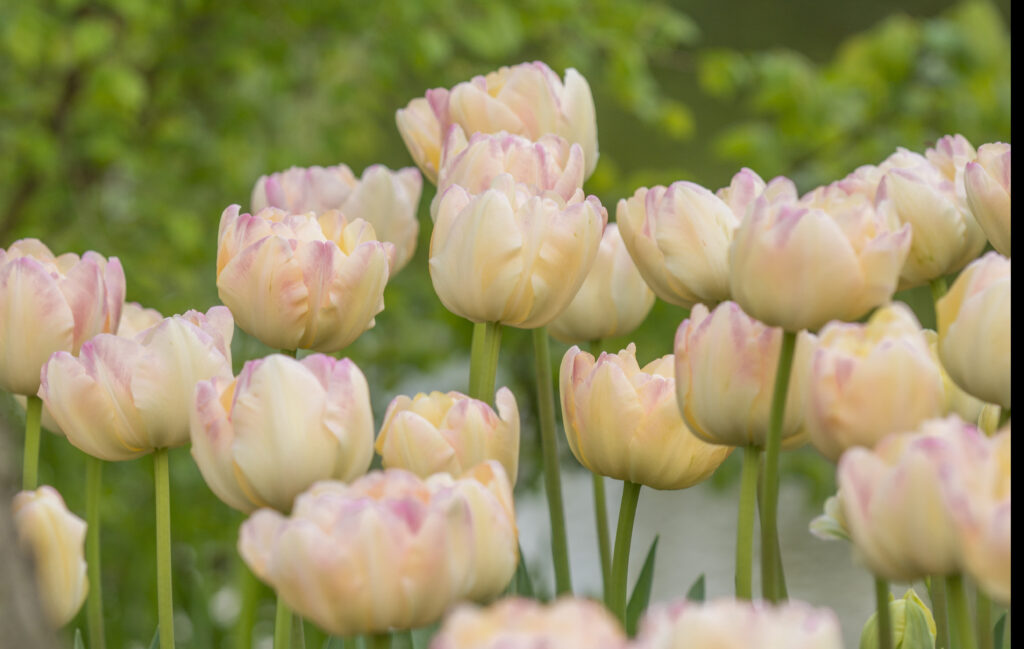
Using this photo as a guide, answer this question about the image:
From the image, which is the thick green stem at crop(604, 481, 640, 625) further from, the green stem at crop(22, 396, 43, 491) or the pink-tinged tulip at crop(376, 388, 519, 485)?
the green stem at crop(22, 396, 43, 491)

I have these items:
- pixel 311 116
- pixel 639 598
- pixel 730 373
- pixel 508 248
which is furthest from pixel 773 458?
pixel 311 116

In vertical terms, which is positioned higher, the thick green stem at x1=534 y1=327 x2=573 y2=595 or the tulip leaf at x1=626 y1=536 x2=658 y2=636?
the thick green stem at x1=534 y1=327 x2=573 y2=595

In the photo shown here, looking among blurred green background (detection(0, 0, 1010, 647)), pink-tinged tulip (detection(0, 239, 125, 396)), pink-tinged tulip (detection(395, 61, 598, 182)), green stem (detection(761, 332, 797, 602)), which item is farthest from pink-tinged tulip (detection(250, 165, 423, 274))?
blurred green background (detection(0, 0, 1010, 647))

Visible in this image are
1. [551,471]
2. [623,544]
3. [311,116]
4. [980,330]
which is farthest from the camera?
[311,116]

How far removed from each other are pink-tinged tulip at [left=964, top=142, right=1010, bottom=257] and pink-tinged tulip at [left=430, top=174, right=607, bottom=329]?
4.9 inches

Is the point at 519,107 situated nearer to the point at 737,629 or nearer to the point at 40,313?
the point at 40,313

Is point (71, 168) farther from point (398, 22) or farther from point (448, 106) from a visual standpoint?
point (448, 106)

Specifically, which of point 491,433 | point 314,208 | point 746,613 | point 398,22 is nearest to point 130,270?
point 398,22

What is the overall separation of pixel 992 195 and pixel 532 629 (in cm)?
26

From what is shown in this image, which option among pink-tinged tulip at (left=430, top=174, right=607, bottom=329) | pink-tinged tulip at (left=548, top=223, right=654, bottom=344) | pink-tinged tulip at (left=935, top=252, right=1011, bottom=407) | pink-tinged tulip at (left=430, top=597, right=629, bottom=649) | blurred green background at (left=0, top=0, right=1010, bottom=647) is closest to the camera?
pink-tinged tulip at (left=430, top=597, right=629, bottom=649)

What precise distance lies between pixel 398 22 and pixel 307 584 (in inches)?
55.3

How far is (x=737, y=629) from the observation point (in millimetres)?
224

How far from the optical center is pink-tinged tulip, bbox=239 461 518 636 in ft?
0.89

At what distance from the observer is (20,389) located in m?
0.45
